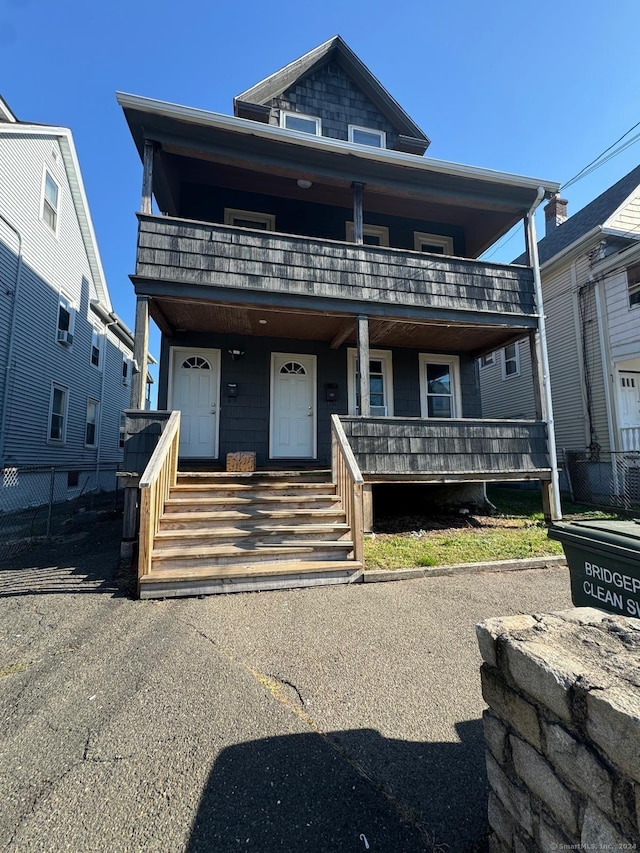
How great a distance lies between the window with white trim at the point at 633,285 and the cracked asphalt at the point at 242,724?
1013 centimetres

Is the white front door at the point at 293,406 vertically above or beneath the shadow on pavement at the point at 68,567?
above

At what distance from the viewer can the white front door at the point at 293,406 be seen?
26.8 feet

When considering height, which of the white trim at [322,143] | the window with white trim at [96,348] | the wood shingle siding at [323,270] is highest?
the white trim at [322,143]

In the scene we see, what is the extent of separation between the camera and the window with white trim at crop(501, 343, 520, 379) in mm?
13703

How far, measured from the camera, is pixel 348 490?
5344 mm

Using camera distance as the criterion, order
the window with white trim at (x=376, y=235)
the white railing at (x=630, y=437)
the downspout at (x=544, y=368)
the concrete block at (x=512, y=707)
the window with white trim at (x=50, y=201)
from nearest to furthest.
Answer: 1. the concrete block at (x=512, y=707)
2. the downspout at (x=544, y=368)
3. the window with white trim at (x=376, y=235)
4. the white railing at (x=630, y=437)
5. the window with white trim at (x=50, y=201)

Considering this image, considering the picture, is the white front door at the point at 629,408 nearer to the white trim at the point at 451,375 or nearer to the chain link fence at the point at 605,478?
A: the chain link fence at the point at 605,478

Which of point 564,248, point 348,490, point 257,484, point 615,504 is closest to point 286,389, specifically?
point 257,484

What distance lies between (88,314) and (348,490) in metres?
13.3

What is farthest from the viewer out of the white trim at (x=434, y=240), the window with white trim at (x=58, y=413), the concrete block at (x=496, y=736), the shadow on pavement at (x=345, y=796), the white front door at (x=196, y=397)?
the window with white trim at (x=58, y=413)

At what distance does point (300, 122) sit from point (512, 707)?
37.1 feet

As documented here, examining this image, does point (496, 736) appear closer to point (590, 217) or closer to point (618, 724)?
point (618, 724)

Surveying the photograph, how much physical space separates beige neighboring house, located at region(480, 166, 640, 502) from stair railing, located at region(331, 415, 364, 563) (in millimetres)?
7748

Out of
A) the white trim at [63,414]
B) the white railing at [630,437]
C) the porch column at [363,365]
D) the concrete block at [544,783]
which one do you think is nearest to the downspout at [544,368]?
the porch column at [363,365]
